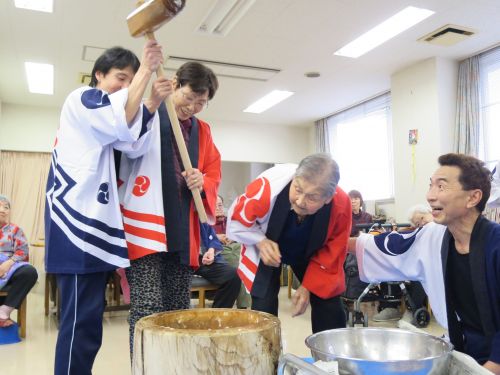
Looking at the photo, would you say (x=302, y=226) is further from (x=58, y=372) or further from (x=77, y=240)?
(x=58, y=372)

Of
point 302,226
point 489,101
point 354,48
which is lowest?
point 302,226

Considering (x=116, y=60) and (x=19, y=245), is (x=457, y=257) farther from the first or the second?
(x=19, y=245)

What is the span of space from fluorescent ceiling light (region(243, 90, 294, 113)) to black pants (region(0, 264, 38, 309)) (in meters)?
4.22

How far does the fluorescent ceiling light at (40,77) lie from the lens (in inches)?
218

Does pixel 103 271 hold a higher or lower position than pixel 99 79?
lower

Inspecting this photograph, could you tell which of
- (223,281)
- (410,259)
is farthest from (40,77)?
(410,259)

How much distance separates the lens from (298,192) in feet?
5.07

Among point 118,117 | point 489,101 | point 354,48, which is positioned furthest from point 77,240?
point 489,101

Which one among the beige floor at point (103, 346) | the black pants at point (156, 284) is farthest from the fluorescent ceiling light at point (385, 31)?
the black pants at point (156, 284)

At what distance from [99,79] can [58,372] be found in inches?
34.9

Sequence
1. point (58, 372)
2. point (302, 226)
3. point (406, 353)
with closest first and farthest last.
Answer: point (406, 353) → point (58, 372) → point (302, 226)

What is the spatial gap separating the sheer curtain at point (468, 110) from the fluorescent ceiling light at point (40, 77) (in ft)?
16.2

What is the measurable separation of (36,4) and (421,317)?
4.37 metres

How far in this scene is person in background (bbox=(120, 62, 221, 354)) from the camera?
1.33 metres
